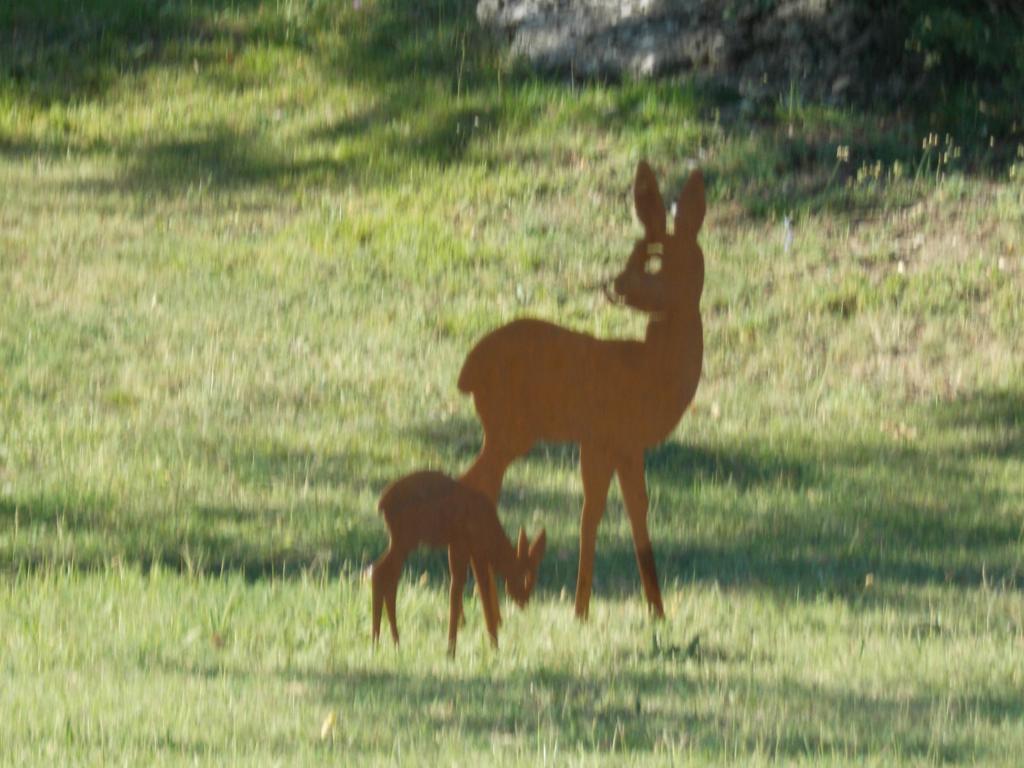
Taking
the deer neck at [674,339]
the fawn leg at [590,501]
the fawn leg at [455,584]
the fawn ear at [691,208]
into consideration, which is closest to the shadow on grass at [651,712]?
the fawn leg at [455,584]

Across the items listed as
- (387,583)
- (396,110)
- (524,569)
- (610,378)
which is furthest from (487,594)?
(396,110)

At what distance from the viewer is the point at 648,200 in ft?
19.2

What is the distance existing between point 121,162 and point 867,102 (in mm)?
5401

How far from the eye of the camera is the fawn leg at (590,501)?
594 centimetres

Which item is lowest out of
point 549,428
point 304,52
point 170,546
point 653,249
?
point 170,546

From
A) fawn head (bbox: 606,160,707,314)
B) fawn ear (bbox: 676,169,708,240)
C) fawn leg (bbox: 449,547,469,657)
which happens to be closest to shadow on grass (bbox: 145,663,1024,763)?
fawn leg (bbox: 449,547,469,657)

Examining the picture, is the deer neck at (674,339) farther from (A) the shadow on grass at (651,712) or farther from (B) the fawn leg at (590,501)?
(A) the shadow on grass at (651,712)

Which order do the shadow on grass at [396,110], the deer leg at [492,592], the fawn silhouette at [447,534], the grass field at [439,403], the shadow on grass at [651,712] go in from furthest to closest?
1. the shadow on grass at [396,110]
2. the deer leg at [492,592]
3. the fawn silhouette at [447,534]
4. the grass field at [439,403]
5. the shadow on grass at [651,712]

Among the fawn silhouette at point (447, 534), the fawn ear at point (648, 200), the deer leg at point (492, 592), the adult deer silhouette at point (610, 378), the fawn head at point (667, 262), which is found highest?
the fawn ear at point (648, 200)

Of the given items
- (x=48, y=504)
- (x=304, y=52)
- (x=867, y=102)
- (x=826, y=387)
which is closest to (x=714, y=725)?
(x=48, y=504)

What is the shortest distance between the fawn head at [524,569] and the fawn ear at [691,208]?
1.13 metres

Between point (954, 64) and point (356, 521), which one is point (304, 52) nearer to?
point (954, 64)

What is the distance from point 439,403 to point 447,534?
4.09 metres

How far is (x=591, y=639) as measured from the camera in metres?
5.95
